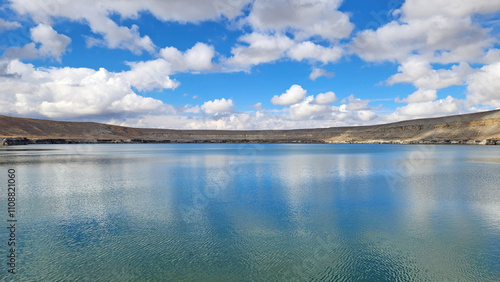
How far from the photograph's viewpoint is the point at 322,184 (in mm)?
18891

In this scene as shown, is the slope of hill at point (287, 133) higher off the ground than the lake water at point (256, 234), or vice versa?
the slope of hill at point (287, 133)

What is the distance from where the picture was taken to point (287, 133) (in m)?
181

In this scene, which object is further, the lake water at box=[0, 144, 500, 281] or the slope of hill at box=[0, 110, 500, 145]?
the slope of hill at box=[0, 110, 500, 145]

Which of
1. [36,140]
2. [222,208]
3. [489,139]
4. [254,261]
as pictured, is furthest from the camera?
[36,140]

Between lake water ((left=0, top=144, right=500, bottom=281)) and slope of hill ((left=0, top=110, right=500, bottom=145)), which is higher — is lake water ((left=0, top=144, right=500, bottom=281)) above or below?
below

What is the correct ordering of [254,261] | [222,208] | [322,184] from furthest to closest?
[322,184] → [222,208] → [254,261]

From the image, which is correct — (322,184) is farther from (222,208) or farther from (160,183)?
(160,183)

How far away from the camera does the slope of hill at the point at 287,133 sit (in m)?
96.1

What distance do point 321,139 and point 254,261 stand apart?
156 metres

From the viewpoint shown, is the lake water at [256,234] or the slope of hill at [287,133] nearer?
the lake water at [256,234]

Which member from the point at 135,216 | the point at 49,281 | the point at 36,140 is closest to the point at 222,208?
the point at 135,216

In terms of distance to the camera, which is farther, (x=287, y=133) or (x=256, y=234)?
(x=287, y=133)

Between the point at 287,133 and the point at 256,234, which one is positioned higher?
the point at 287,133

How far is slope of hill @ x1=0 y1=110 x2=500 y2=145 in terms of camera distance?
9606cm
